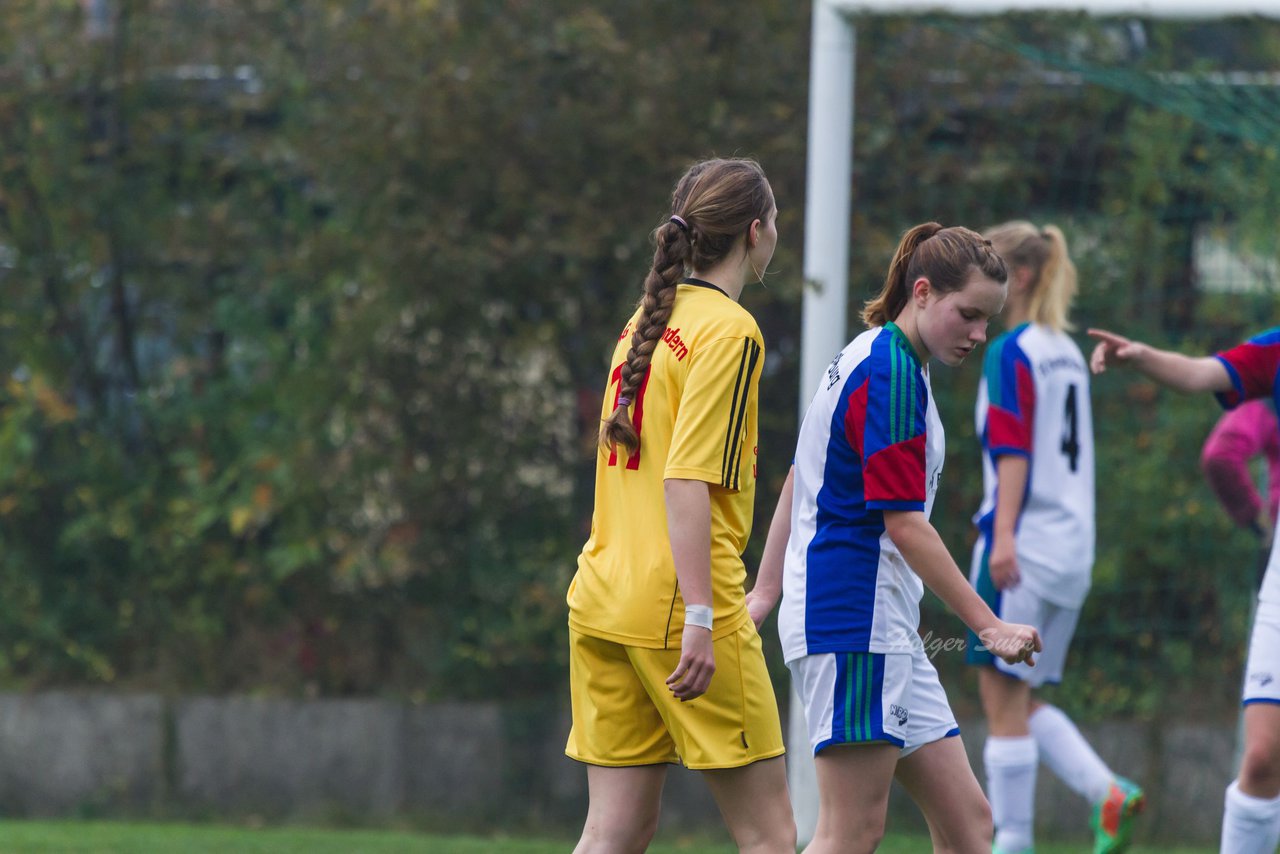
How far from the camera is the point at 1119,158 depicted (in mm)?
6797

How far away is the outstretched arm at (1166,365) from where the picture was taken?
13.7 ft

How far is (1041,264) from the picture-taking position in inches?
209

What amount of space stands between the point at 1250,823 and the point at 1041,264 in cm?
201

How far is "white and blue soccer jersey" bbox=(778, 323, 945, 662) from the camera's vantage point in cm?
326

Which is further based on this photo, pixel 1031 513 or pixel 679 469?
pixel 1031 513

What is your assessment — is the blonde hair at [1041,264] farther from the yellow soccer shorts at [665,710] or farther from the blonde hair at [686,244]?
the yellow soccer shorts at [665,710]

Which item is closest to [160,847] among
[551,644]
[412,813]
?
[412,813]

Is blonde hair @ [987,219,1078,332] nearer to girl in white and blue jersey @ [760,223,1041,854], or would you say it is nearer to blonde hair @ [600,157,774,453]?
girl in white and blue jersey @ [760,223,1041,854]

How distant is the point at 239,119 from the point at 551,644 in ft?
9.12

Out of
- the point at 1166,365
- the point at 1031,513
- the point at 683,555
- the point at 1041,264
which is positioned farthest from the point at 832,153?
the point at 683,555

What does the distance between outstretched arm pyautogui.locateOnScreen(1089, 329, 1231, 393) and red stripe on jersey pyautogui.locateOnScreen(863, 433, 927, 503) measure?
3.77 feet

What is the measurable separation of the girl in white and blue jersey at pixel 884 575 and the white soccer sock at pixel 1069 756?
6.56 feet

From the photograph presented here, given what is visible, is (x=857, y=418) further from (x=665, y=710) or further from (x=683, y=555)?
(x=665, y=710)

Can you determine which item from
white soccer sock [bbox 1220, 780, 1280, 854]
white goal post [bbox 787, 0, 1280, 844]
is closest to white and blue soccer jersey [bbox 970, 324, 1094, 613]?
white goal post [bbox 787, 0, 1280, 844]
